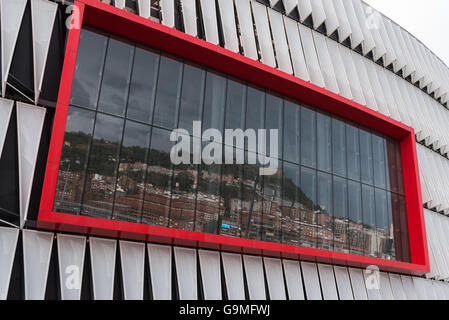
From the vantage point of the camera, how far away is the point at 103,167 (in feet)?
42.5

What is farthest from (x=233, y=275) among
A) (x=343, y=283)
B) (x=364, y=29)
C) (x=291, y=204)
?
(x=364, y=29)

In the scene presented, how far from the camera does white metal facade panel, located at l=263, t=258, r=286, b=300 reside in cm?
1521

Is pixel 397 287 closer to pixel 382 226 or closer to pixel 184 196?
pixel 382 226

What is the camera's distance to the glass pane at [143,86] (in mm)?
14070

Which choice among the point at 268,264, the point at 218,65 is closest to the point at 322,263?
the point at 268,264

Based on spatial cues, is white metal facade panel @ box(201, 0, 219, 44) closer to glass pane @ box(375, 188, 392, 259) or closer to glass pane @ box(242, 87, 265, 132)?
glass pane @ box(242, 87, 265, 132)

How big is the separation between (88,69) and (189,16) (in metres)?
4.87

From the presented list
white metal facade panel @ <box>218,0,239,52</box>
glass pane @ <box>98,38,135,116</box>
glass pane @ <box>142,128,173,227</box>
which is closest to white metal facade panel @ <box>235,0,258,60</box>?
white metal facade panel @ <box>218,0,239,52</box>

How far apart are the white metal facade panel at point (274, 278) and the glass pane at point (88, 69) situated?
8.86 m

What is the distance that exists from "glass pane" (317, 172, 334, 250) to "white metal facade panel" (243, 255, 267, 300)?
3378mm

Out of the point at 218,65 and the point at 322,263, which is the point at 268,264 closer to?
the point at 322,263

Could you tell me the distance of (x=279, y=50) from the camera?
18.2m

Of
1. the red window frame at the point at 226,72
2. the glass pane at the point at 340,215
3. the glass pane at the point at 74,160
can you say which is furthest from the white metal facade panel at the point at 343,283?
the glass pane at the point at 74,160
